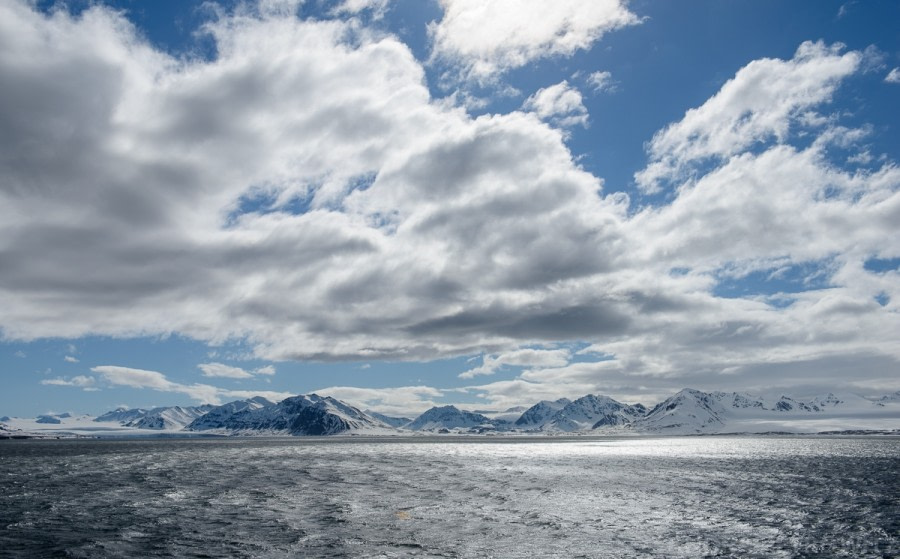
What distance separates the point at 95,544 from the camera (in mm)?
39875

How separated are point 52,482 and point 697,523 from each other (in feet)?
274

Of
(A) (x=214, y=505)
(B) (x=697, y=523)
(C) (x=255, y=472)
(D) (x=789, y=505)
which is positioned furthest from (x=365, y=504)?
(C) (x=255, y=472)

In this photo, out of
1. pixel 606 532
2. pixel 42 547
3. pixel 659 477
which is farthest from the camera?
pixel 659 477

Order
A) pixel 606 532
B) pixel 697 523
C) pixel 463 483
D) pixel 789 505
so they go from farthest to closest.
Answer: pixel 463 483
pixel 789 505
pixel 697 523
pixel 606 532

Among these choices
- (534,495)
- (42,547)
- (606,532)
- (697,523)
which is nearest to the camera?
(42,547)

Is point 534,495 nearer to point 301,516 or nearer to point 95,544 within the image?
point 301,516

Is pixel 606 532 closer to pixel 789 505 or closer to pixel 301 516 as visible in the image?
pixel 301 516

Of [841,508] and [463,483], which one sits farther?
[463,483]

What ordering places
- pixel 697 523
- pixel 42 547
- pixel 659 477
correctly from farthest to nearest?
pixel 659 477 → pixel 697 523 → pixel 42 547

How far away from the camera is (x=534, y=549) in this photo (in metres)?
39.7

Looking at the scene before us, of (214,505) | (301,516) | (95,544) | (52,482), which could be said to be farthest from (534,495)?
(52,482)

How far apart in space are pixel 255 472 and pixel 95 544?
67.7 m

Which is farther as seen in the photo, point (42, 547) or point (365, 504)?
point (365, 504)

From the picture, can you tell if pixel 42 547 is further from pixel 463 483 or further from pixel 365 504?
pixel 463 483
